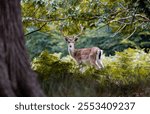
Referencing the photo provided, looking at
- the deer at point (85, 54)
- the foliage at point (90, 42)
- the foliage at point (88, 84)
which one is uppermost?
the foliage at point (88, 84)

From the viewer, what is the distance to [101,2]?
10.8 metres

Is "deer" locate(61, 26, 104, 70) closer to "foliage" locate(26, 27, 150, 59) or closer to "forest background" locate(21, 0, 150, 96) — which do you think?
"forest background" locate(21, 0, 150, 96)

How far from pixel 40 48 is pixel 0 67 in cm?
2397

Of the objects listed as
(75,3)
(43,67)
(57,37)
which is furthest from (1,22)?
(57,37)

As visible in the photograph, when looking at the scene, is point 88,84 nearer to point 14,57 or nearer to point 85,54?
point 14,57

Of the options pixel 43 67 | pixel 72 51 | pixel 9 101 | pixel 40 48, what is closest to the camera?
pixel 9 101

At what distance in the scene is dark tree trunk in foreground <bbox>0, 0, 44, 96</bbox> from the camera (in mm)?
4352

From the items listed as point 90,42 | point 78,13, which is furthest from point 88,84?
point 90,42

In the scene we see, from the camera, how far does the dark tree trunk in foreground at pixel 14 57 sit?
4.35 m

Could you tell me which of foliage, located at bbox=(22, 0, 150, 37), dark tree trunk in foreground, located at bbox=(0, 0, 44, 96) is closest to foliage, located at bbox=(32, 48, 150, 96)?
dark tree trunk in foreground, located at bbox=(0, 0, 44, 96)

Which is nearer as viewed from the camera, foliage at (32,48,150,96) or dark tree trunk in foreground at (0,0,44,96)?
dark tree trunk in foreground at (0,0,44,96)

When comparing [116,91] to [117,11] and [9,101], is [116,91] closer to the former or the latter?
[9,101]

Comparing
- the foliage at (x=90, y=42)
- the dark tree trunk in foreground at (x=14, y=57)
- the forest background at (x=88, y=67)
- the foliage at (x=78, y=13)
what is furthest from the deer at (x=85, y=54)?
the dark tree trunk in foreground at (x=14, y=57)

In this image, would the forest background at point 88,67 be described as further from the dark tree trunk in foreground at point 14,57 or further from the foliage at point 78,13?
the dark tree trunk in foreground at point 14,57
